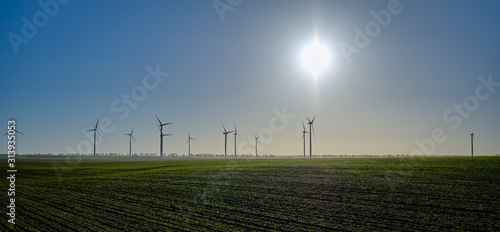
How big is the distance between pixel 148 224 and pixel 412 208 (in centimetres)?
1638

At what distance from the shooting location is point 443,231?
17547mm

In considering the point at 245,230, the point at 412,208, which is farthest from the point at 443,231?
the point at 245,230

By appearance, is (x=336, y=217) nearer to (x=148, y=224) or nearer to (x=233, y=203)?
(x=233, y=203)

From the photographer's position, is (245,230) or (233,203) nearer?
Result: (245,230)

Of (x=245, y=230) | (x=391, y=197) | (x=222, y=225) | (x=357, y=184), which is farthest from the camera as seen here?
(x=357, y=184)

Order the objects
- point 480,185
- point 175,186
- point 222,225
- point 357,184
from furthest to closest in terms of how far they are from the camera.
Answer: point 175,186 → point 357,184 → point 480,185 → point 222,225

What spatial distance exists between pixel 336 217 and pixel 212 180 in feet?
67.9

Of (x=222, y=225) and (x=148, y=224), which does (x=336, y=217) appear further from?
(x=148, y=224)

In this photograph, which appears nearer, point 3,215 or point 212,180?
point 3,215

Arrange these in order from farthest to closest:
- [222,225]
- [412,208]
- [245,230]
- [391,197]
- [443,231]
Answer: [391,197], [412,208], [222,225], [245,230], [443,231]

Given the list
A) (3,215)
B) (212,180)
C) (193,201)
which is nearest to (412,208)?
(193,201)

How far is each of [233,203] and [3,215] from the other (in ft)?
50.9

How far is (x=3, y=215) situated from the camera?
2334 centimetres

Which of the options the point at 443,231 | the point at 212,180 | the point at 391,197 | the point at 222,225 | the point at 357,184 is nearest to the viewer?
the point at 443,231
